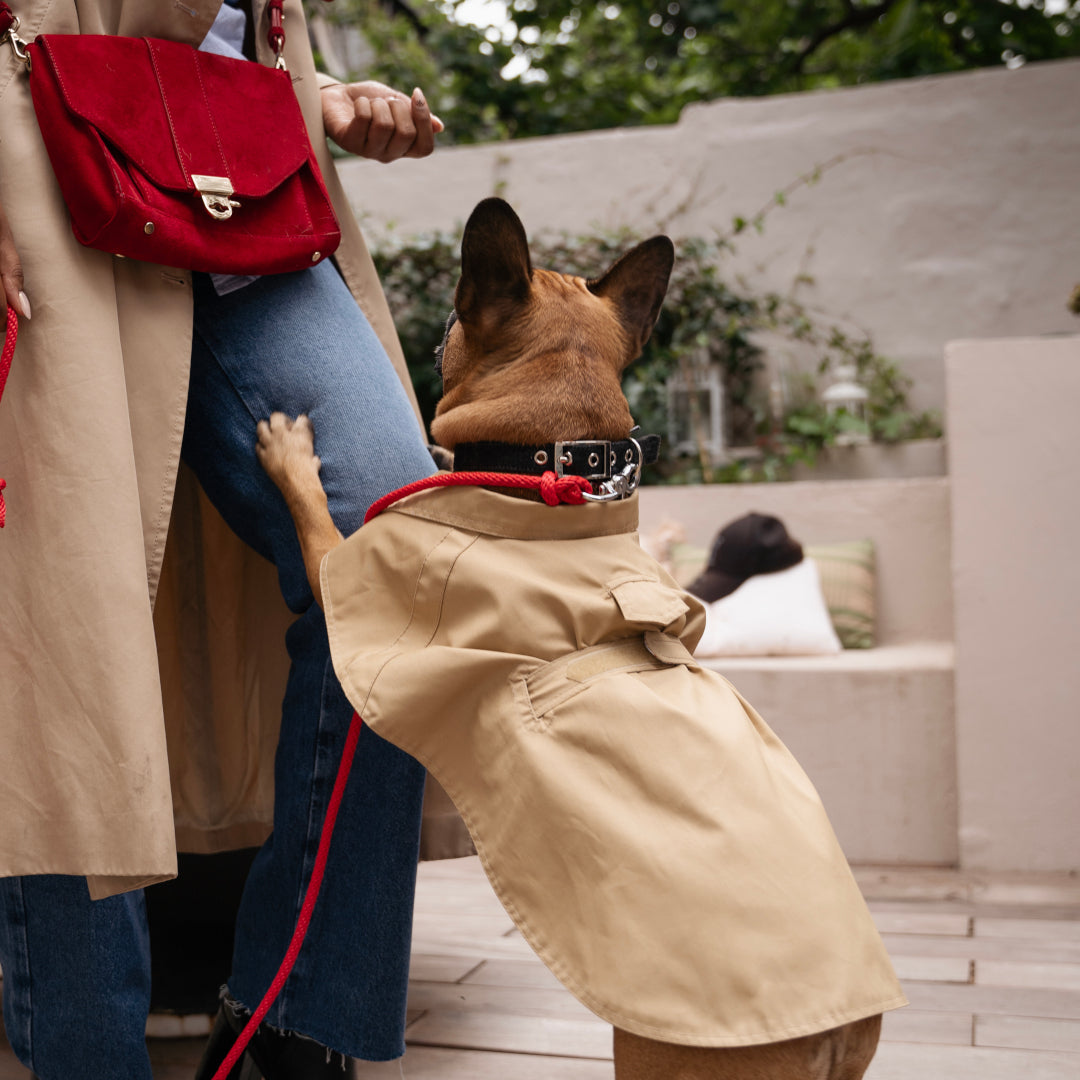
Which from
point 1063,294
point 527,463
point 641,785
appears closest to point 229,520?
point 527,463

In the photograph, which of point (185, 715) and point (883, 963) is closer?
point (883, 963)

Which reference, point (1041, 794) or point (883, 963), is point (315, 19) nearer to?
point (1041, 794)

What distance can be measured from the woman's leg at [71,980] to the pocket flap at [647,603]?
0.76 m

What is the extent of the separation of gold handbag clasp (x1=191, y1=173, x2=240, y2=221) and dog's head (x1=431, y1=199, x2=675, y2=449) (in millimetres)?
294

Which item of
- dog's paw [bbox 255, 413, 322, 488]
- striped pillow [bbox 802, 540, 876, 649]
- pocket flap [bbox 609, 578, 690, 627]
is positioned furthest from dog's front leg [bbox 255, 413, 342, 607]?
striped pillow [bbox 802, 540, 876, 649]

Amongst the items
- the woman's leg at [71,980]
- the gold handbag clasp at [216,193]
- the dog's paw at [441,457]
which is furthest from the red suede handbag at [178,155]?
the woman's leg at [71,980]

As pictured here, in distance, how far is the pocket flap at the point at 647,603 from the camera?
1230 millimetres

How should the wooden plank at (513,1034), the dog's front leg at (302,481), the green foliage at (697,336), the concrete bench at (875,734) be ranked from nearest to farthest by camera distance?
the dog's front leg at (302,481) < the wooden plank at (513,1034) < the concrete bench at (875,734) < the green foliage at (697,336)

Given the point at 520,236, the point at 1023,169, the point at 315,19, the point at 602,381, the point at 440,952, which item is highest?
the point at 315,19

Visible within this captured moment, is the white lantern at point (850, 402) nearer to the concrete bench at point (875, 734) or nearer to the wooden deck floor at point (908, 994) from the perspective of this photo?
the concrete bench at point (875, 734)

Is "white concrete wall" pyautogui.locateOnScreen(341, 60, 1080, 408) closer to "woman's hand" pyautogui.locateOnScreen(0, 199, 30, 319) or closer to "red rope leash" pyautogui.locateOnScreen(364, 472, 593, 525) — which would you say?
"red rope leash" pyautogui.locateOnScreen(364, 472, 593, 525)

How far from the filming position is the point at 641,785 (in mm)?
1124

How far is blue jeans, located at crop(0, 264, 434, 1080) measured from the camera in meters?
1.40

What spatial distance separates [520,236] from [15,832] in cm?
94
